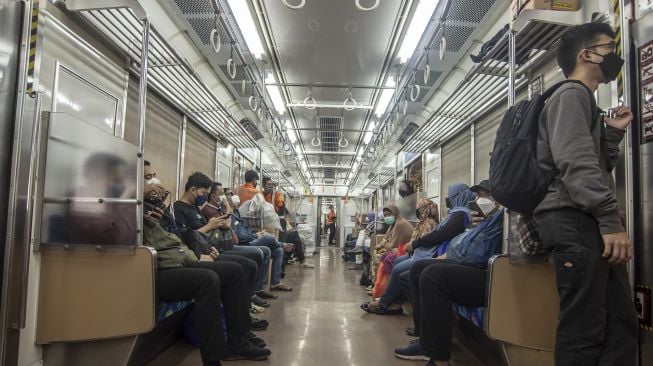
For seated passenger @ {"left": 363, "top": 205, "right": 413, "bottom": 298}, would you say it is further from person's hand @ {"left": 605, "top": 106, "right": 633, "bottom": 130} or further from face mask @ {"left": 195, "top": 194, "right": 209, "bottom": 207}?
person's hand @ {"left": 605, "top": 106, "right": 633, "bottom": 130}

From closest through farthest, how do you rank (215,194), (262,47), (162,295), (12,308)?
1. (12,308)
2. (162,295)
3. (215,194)
4. (262,47)

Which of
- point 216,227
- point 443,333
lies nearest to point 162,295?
point 216,227

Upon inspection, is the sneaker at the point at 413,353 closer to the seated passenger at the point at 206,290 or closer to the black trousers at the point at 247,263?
the seated passenger at the point at 206,290

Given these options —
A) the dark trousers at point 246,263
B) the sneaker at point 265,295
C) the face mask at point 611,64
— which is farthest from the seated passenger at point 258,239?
the face mask at point 611,64

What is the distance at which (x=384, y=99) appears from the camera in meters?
6.32

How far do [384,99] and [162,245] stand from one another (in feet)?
15.8

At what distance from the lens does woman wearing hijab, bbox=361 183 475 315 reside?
10.1 feet

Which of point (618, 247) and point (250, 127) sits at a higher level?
point (250, 127)

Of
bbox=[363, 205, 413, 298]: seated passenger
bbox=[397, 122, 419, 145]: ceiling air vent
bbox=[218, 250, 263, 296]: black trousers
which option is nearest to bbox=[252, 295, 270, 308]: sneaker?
bbox=[218, 250, 263, 296]: black trousers

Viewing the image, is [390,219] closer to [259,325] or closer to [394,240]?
[394,240]

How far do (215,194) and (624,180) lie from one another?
132 inches

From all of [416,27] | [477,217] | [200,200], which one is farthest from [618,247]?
[416,27]

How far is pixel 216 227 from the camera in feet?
10.3

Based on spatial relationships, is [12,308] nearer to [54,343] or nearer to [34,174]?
[54,343]
